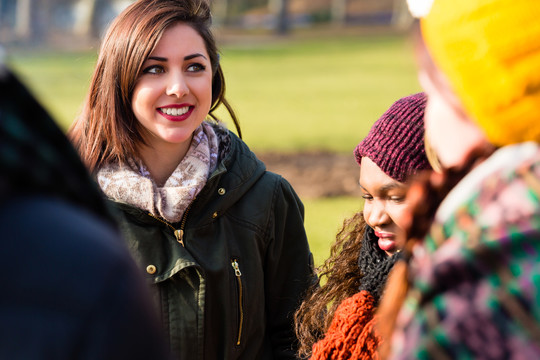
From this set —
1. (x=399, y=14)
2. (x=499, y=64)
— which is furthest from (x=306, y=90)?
(x=399, y=14)

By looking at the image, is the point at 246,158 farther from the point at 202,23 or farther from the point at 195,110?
the point at 202,23

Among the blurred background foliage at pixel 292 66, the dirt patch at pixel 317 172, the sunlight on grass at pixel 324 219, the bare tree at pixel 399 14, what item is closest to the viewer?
the sunlight on grass at pixel 324 219

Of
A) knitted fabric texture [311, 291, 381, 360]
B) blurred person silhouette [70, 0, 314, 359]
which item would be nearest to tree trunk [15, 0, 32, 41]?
blurred person silhouette [70, 0, 314, 359]

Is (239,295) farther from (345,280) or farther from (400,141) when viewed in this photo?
(400,141)

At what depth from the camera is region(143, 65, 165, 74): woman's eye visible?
293cm

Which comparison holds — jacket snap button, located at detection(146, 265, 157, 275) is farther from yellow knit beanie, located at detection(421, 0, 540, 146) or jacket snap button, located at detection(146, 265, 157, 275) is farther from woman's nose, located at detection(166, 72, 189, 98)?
yellow knit beanie, located at detection(421, 0, 540, 146)

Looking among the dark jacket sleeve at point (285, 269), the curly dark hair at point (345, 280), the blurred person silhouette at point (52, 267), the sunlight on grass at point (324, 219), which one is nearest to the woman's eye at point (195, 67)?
the dark jacket sleeve at point (285, 269)

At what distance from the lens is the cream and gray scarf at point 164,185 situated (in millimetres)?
2785

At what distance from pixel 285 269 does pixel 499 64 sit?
78.3 inches

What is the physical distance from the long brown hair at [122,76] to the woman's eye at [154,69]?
45 mm

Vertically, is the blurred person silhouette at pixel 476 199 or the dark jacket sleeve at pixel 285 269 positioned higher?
the blurred person silhouette at pixel 476 199

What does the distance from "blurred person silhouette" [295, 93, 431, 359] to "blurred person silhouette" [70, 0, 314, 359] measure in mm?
308

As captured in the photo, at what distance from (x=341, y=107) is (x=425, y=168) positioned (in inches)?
608

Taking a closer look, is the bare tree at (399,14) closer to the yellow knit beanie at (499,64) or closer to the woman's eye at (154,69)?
the woman's eye at (154,69)
